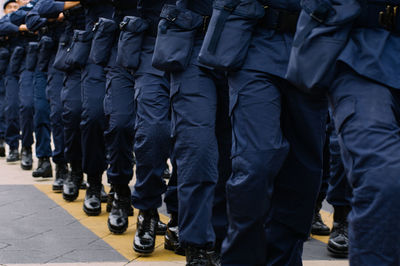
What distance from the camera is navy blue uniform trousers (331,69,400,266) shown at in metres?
1.77

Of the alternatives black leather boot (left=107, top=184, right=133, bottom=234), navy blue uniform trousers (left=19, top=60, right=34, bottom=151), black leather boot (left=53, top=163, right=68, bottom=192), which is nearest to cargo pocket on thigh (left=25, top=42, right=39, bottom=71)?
navy blue uniform trousers (left=19, top=60, right=34, bottom=151)

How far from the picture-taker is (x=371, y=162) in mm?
1812

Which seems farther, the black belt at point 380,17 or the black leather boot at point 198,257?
the black leather boot at point 198,257

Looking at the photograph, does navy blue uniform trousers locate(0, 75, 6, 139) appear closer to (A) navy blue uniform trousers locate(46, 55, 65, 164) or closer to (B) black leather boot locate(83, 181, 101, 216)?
(A) navy blue uniform trousers locate(46, 55, 65, 164)

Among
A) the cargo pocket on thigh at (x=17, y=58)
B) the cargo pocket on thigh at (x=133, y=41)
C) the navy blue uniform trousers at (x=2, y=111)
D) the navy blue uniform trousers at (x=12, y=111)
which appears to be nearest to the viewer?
the cargo pocket on thigh at (x=133, y=41)

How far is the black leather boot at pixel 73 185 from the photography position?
16.6 ft

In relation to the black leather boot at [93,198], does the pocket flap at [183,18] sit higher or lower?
higher

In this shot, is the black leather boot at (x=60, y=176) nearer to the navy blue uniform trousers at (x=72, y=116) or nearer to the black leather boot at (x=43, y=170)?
the navy blue uniform trousers at (x=72, y=116)

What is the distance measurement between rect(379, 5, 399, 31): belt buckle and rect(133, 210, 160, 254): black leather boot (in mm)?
1896

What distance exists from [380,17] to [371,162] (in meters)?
0.48

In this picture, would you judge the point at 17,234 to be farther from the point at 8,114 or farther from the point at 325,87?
the point at 8,114

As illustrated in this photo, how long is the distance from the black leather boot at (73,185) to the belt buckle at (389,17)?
345 centimetres

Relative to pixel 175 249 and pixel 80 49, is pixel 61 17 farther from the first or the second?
pixel 175 249

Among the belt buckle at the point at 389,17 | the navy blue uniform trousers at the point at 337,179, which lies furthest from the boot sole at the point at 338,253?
the belt buckle at the point at 389,17
